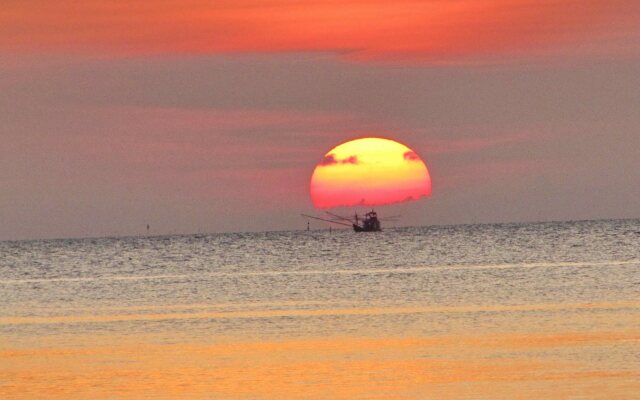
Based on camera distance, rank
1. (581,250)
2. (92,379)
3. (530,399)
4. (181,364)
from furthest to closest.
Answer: (581,250) → (181,364) → (92,379) → (530,399)

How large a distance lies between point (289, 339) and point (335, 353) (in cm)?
347

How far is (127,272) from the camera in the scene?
9144 cm

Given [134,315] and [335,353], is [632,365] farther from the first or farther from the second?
[134,315]

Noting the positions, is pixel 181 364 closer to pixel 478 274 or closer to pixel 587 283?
Answer: pixel 587 283

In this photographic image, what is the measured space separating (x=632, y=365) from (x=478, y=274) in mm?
48008

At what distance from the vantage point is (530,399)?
68.6ft

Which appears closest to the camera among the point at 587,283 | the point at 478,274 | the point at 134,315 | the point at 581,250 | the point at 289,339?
the point at 289,339

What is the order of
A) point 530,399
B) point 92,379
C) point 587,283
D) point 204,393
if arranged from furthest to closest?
1. point 587,283
2. point 92,379
3. point 204,393
4. point 530,399

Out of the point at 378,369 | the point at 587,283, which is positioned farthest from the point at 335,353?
the point at 587,283

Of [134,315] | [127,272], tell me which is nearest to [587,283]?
[134,315]

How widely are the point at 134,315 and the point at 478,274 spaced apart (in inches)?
1343

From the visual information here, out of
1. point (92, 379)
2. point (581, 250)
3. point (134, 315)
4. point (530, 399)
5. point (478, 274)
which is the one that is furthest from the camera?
point (581, 250)

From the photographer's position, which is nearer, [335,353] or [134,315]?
[335,353]

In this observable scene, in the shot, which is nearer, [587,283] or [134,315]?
[134,315]
